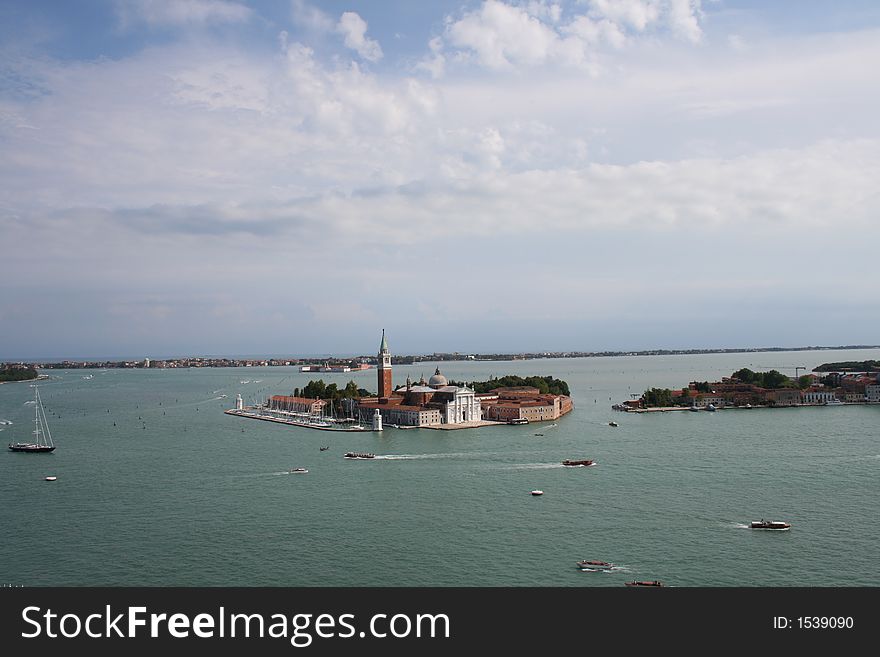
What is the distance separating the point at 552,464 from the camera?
18.6m

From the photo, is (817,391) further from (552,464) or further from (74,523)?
(74,523)

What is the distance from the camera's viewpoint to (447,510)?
1365 cm

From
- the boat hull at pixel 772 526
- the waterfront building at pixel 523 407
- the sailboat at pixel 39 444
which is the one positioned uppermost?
the waterfront building at pixel 523 407

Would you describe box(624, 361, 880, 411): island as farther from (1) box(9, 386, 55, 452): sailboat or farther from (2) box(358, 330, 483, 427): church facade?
(1) box(9, 386, 55, 452): sailboat

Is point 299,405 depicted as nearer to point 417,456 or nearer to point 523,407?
point 523,407

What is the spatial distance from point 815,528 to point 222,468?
13558 millimetres

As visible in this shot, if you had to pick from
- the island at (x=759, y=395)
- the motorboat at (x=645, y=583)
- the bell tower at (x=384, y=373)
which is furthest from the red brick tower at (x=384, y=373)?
the motorboat at (x=645, y=583)

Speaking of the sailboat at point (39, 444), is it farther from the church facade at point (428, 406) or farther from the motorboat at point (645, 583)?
the motorboat at point (645, 583)

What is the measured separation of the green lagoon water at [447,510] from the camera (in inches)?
399

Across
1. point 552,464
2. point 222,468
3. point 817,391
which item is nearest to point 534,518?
point 552,464

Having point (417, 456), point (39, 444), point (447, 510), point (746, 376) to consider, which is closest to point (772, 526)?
point (447, 510)
